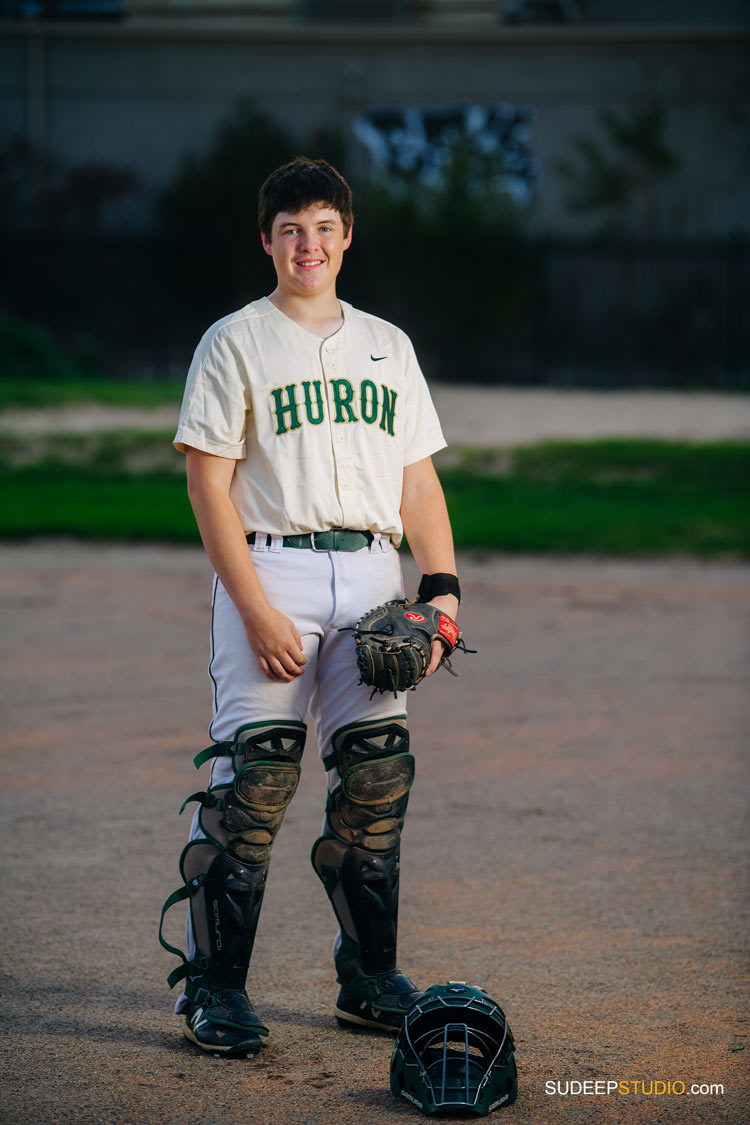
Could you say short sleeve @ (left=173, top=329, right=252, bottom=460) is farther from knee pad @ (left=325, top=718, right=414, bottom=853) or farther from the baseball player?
knee pad @ (left=325, top=718, right=414, bottom=853)

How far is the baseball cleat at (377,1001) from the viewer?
351cm

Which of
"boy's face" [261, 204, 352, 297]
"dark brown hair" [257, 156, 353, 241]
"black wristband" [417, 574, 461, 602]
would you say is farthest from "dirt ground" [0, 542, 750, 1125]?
"dark brown hair" [257, 156, 353, 241]

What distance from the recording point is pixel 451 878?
4.69 m

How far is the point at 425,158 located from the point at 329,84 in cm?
238

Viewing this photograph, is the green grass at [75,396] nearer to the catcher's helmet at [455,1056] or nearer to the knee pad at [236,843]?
the knee pad at [236,843]

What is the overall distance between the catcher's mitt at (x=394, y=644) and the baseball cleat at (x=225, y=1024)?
0.82m

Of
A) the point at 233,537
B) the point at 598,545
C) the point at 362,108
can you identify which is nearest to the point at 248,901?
the point at 233,537

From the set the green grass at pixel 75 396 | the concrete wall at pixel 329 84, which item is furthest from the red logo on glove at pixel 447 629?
the concrete wall at pixel 329 84

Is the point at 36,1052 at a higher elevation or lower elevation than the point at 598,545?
lower

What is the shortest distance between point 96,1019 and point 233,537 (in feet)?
4.20

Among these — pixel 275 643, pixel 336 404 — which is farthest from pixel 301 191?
pixel 275 643

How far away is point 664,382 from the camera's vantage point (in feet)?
82.4

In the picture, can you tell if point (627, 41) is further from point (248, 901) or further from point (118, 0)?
point (248, 901)

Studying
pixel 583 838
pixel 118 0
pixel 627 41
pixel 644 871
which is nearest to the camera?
pixel 644 871
